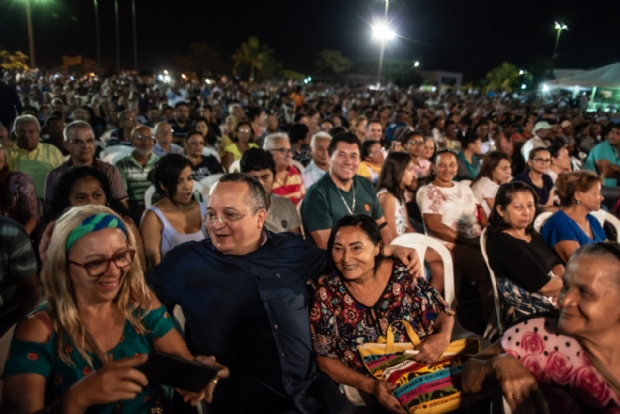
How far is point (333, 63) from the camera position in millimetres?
66562

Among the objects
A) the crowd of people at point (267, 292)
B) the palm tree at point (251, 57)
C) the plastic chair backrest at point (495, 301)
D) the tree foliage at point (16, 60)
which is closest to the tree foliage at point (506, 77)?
the palm tree at point (251, 57)

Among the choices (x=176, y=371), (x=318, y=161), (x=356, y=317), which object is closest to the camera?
(x=176, y=371)

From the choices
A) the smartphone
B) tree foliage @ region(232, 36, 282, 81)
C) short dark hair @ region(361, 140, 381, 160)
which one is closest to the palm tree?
tree foliage @ region(232, 36, 282, 81)

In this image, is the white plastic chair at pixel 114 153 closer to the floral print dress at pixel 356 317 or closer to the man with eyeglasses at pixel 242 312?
the man with eyeglasses at pixel 242 312

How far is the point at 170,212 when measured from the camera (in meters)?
3.42

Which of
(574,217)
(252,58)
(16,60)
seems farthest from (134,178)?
(252,58)

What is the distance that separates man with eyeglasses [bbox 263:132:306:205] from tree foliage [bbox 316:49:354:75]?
65.4m

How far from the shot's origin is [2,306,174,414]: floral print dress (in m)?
1.56

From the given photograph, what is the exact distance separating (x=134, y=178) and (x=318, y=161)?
86.4 inches

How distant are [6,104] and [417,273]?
19.6 feet

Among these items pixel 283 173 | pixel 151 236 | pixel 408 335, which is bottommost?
pixel 408 335

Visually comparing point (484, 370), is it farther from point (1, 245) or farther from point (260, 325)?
point (1, 245)

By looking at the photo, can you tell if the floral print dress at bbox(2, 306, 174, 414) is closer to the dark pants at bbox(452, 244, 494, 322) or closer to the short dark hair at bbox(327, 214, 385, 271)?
the short dark hair at bbox(327, 214, 385, 271)

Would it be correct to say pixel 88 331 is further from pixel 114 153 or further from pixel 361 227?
pixel 114 153
